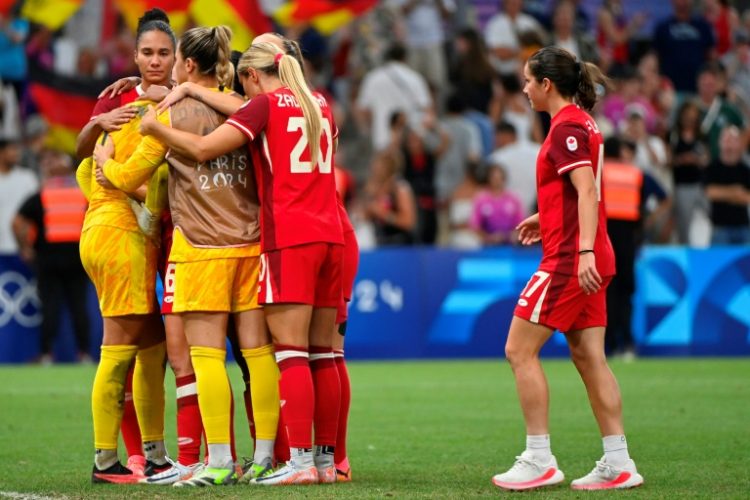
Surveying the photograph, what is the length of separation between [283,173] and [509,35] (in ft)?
47.0

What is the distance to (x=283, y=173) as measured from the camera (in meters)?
7.26

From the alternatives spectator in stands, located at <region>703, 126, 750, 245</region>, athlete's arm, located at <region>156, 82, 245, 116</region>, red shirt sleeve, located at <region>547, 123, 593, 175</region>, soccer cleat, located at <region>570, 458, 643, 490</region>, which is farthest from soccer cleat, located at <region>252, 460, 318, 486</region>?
spectator in stands, located at <region>703, 126, 750, 245</region>

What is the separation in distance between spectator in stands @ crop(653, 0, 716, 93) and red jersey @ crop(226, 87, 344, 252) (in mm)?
16398

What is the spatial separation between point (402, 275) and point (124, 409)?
930 centimetres

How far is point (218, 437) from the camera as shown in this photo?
7301 mm

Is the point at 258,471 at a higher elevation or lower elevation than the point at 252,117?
lower

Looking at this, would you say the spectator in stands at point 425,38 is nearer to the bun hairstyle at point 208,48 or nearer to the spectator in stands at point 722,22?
the spectator in stands at point 722,22

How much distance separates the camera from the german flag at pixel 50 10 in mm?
18500

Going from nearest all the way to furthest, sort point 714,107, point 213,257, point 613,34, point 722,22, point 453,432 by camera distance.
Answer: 1. point 213,257
2. point 453,432
3. point 714,107
4. point 613,34
5. point 722,22

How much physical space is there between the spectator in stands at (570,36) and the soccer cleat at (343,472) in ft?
44.0

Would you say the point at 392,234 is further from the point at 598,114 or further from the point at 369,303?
the point at 598,114

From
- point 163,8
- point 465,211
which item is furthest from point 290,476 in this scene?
point 163,8

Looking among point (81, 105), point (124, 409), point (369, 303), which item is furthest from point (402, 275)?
point (124, 409)

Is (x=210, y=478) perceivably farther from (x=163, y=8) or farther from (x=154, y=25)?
(x=163, y=8)
